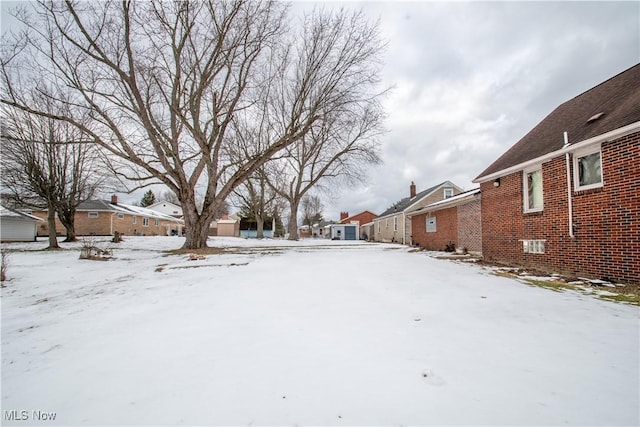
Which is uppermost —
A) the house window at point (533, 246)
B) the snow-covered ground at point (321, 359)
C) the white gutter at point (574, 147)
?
the white gutter at point (574, 147)

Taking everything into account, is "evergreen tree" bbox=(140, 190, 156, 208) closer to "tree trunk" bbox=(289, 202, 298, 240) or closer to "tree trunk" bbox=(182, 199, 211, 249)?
"tree trunk" bbox=(289, 202, 298, 240)

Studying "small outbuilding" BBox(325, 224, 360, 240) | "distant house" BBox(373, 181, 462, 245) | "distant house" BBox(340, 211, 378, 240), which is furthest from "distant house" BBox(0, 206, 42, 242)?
"distant house" BBox(340, 211, 378, 240)

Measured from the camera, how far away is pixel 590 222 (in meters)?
6.15

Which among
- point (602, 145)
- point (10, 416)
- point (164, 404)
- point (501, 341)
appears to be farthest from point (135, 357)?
point (602, 145)

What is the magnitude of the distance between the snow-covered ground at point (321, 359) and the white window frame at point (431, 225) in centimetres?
1255

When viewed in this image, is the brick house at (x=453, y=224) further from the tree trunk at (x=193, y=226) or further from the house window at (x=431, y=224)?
the tree trunk at (x=193, y=226)

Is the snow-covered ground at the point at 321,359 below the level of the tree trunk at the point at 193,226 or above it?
below

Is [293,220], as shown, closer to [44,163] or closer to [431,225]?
[431,225]

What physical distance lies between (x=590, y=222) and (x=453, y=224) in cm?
854

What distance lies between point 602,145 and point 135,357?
8.97 meters

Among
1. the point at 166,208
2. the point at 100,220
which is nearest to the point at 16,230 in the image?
the point at 100,220

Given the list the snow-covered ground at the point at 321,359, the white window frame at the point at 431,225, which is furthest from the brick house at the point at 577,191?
the white window frame at the point at 431,225

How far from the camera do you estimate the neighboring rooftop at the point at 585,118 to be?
19.7 ft

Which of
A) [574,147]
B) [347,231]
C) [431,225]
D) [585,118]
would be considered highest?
[585,118]
